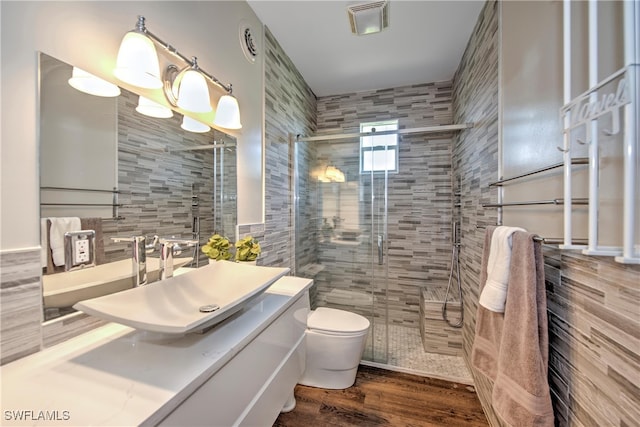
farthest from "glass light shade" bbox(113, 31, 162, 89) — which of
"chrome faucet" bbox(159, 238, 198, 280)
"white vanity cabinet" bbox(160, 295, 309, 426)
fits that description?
"white vanity cabinet" bbox(160, 295, 309, 426)

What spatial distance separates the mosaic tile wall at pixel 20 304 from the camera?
66 centimetres

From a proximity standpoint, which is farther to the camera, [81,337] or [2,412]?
[81,337]

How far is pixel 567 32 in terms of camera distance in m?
0.79

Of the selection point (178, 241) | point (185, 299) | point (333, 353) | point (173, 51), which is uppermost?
point (173, 51)

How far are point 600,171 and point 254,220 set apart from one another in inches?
67.9

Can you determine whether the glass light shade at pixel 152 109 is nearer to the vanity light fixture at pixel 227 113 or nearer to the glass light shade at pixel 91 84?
the glass light shade at pixel 91 84

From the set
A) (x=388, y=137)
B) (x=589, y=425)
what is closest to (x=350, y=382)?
(x=589, y=425)

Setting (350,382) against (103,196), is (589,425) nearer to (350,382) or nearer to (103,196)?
(350,382)

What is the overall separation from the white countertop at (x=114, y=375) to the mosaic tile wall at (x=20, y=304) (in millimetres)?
40

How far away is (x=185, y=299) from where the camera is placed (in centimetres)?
100

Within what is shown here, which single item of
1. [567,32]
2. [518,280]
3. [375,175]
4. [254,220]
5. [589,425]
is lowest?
[589,425]

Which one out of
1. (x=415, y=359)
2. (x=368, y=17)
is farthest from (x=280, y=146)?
(x=415, y=359)

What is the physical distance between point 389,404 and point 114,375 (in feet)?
5.56

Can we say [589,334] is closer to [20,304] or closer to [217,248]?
[217,248]
